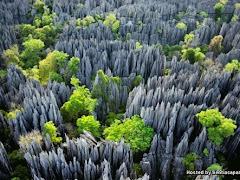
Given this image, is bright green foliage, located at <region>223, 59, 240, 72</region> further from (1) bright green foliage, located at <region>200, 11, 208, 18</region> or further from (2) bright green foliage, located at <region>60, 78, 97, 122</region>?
(1) bright green foliage, located at <region>200, 11, 208, 18</region>

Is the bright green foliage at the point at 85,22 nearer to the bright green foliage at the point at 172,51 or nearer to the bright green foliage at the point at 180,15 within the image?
the bright green foliage at the point at 172,51

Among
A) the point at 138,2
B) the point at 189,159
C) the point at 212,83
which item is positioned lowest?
the point at 189,159

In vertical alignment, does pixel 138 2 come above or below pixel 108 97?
above

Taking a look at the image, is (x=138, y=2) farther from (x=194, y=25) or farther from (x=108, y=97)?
(x=108, y=97)

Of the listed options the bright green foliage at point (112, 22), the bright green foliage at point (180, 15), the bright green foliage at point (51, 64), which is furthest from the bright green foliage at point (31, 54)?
the bright green foliage at point (180, 15)

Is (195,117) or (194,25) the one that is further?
(194,25)

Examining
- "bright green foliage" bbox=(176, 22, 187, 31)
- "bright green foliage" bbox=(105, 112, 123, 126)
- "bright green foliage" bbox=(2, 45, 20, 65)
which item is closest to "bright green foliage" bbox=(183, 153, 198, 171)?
"bright green foliage" bbox=(105, 112, 123, 126)

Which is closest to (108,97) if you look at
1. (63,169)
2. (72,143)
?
(72,143)
